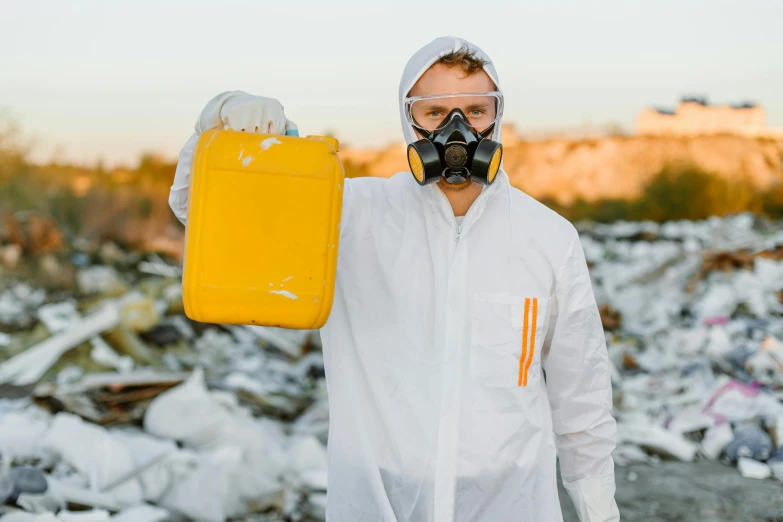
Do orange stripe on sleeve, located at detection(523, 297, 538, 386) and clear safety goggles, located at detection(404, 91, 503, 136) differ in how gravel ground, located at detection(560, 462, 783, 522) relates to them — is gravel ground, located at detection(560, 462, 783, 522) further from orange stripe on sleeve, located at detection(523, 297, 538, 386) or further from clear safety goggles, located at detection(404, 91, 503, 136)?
clear safety goggles, located at detection(404, 91, 503, 136)

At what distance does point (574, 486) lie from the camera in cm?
215

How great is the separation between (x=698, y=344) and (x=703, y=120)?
13.3 metres

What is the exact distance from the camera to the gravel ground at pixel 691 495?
4.23 metres

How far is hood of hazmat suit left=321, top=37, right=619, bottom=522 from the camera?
188 cm

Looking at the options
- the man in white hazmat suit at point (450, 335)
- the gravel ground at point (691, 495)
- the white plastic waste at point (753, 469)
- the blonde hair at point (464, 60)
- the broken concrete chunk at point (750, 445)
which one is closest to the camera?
the man in white hazmat suit at point (450, 335)

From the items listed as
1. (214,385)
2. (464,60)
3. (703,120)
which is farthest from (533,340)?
(703,120)

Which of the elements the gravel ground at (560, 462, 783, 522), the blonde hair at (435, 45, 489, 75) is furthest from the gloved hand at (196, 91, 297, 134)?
the gravel ground at (560, 462, 783, 522)

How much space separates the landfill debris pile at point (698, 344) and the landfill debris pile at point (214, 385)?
0.02 m

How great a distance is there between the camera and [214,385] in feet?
18.4

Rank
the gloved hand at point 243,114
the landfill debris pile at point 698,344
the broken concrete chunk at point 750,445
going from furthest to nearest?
the landfill debris pile at point 698,344
the broken concrete chunk at point 750,445
the gloved hand at point 243,114

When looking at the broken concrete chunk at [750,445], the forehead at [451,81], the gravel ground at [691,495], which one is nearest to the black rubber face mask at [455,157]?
the forehead at [451,81]

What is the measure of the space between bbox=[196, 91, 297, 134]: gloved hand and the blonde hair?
46 centimetres

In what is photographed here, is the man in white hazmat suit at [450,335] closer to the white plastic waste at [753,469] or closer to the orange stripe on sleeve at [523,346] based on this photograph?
the orange stripe on sleeve at [523,346]

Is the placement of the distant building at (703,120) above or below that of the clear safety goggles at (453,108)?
below
